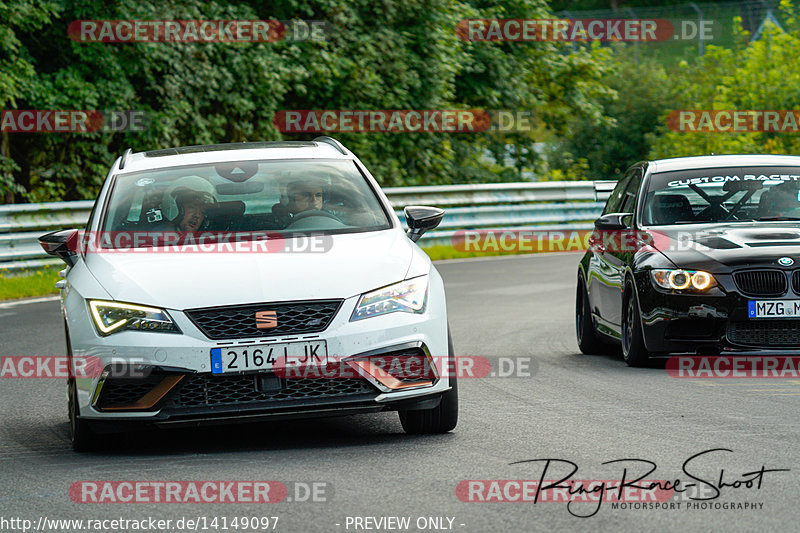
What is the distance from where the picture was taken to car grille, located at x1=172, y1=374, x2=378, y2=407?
Result: 7.03m

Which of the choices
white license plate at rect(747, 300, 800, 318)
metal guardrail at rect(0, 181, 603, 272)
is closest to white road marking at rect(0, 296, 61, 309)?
metal guardrail at rect(0, 181, 603, 272)

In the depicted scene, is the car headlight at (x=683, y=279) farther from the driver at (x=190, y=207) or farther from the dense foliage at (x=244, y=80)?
the dense foliage at (x=244, y=80)

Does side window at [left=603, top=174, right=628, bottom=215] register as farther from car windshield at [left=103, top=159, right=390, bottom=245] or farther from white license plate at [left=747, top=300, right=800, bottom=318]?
car windshield at [left=103, top=159, right=390, bottom=245]

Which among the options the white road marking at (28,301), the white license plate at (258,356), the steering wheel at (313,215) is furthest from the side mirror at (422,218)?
the white road marking at (28,301)

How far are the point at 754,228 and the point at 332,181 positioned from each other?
3508 millimetres

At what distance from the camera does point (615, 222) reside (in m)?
10.9

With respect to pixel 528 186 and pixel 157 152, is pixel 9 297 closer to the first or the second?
pixel 157 152

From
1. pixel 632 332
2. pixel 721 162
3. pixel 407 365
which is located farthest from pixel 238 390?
pixel 721 162

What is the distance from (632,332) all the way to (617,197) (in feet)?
6.91

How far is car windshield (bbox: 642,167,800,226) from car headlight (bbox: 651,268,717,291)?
0.95 m

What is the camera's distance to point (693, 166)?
11.2m

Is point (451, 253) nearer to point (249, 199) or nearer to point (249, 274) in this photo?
point (249, 199)

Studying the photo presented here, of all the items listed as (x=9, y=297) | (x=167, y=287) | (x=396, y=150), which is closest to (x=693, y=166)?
(x=167, y=287)

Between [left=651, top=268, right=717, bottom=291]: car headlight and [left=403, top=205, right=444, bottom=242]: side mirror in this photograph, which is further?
[left=651, top=268, right=717, bottom=291]: car headlight
